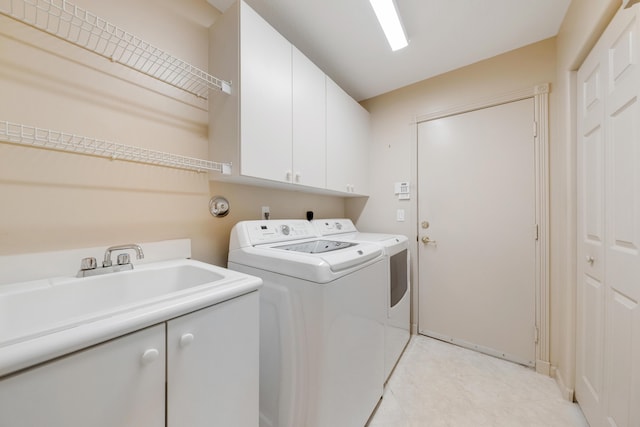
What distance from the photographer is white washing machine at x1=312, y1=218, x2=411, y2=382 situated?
1.64 metres

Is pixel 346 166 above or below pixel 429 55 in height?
below

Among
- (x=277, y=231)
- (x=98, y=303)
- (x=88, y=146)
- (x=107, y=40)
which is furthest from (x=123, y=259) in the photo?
(x=107, y=40)

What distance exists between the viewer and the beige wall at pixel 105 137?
0.90 meters

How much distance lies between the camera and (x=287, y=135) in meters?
1.54

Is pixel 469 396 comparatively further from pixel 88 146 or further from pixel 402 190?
pixel 88 146

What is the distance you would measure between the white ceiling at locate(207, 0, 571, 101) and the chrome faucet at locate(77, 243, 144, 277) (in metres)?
1.56

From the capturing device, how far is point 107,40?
1.08m

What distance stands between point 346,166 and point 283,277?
1.35 metres

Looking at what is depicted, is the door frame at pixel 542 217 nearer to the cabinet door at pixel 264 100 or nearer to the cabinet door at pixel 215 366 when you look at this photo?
the cabinet door at pixel 264 100

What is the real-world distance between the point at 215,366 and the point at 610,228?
Answer: 5.93ft

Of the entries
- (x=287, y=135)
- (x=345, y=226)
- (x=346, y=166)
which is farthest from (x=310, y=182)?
(x=345, y=226)

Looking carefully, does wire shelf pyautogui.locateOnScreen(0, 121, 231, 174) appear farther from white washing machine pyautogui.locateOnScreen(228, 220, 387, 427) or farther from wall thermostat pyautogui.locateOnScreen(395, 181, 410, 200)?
wall thermostat pyautogui.locateOnScreen(395, 181, 410, 200)

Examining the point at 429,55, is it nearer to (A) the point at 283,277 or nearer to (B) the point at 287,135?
(B) the point at 287,135

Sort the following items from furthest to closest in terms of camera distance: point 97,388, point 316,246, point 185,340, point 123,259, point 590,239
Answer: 1. point 316,246
2. point 590,239
3. point 123,259
4. point 185,340
5. point 97,388
